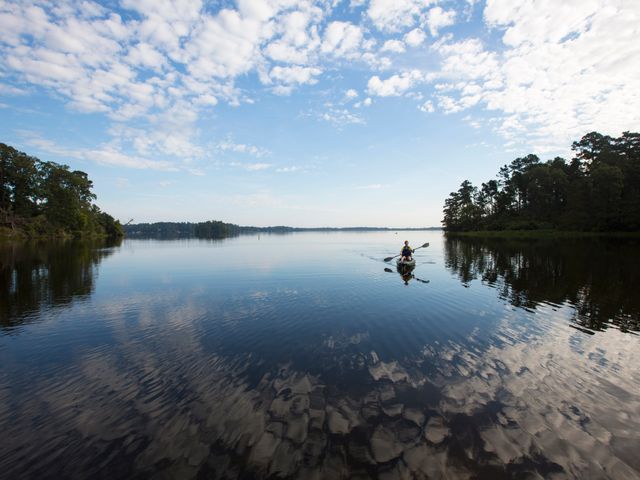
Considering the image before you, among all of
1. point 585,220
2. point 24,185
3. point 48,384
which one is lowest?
point 48,384

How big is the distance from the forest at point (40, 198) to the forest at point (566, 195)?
457 ft

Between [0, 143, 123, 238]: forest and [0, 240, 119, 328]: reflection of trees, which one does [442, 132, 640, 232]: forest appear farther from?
[0, 143, 123, 238]: forest

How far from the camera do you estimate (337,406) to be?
7250mm

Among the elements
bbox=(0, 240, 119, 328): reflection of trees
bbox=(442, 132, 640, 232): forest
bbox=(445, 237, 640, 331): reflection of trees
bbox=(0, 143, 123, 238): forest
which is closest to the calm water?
bbox=(445, 237, 640, 331): reflection of trees

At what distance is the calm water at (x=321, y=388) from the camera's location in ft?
18.2

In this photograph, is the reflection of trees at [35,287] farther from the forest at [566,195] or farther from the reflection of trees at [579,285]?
the forest at [566,195]

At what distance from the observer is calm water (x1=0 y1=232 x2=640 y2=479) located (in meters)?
5.56

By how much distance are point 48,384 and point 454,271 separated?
29648 mm

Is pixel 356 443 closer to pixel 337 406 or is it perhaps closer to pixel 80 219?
pixel 337 406

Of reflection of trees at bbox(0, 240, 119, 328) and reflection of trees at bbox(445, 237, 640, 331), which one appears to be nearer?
reflection of trees at bbox(445, 237, 640, 331)

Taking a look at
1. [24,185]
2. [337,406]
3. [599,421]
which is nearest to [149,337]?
[337,406]

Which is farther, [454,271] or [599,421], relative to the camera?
[454,271]

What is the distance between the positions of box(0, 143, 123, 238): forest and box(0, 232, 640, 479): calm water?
89.3 meters

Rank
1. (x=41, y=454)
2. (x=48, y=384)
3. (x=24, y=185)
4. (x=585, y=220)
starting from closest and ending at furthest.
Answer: (x=41, y=454) < (x=48, y=384) < (x=585, y=220) < (x=24, y=185)
